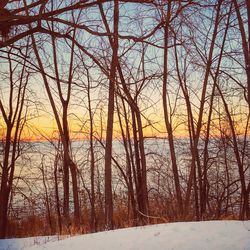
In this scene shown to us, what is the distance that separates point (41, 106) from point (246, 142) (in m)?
7.90

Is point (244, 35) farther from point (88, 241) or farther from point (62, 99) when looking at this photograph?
point (88, 241)

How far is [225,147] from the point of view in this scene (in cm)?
1434

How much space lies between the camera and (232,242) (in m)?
4.29

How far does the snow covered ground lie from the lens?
4.33 meters

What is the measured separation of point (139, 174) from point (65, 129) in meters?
2.84

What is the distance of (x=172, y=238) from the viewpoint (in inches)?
185

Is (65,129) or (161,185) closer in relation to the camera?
(65,129)

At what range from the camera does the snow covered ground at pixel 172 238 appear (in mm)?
4328

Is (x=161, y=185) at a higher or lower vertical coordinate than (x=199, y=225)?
higher

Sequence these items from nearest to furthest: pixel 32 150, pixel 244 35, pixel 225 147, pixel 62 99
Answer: pixel 244 35
pixel 62 99
pixel 225 147
pixel 32 150

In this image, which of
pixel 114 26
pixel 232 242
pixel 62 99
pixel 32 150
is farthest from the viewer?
pixel 32 150

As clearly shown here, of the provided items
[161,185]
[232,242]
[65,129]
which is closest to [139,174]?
[161,185]

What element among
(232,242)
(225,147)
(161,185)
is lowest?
(232,242)

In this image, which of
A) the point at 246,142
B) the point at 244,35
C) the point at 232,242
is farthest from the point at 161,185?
the point at 232,242
